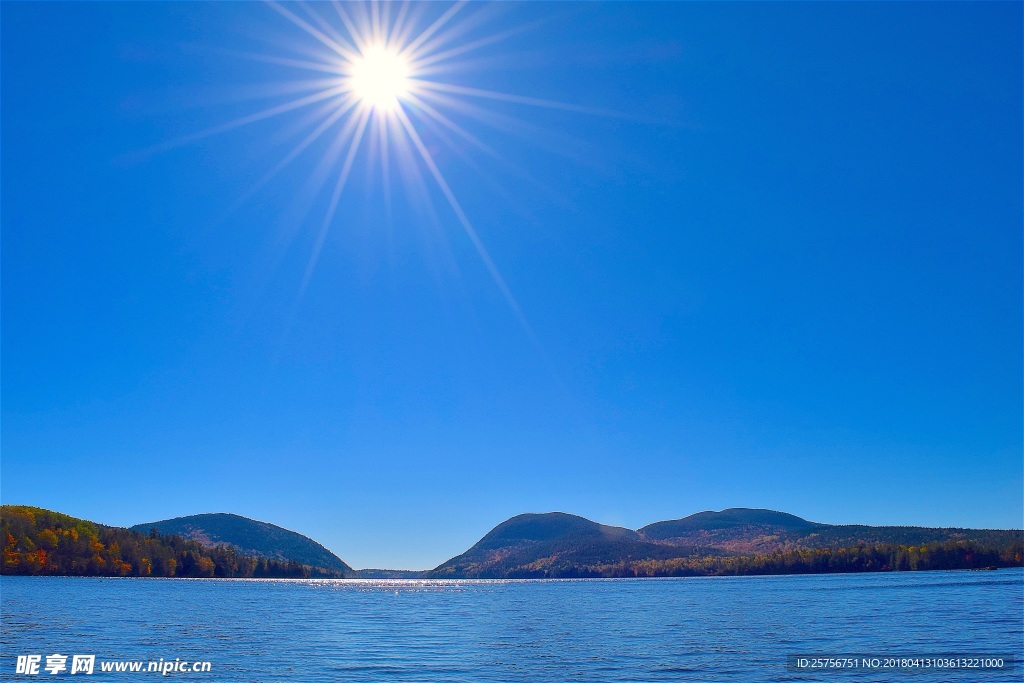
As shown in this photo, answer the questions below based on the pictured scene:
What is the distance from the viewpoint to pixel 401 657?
56.5 meters

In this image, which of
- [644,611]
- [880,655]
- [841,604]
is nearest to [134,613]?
[644,611]

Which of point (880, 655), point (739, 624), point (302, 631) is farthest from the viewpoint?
point (739, 624)

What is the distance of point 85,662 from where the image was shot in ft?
161

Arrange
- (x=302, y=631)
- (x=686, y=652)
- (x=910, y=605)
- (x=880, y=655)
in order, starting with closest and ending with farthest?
(x=880, y=655)
(x=686, y=652)
(x=302, y=631)
(x=910, y=605)

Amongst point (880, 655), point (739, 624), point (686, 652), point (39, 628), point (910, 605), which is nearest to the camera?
point (880, 655)

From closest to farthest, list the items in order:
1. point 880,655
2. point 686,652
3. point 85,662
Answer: point 85,662, point 880,655, point 686,652

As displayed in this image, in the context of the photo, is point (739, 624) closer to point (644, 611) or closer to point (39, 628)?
point (644, 611)

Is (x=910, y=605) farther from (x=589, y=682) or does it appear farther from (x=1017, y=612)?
(x=589, y=682)

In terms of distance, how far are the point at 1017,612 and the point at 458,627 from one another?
69.2 metres

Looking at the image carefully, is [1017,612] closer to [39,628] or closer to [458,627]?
[458,627]

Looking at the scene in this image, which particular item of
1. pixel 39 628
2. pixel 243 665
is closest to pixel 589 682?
pixel 243 665

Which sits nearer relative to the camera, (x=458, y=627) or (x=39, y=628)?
(x=39, y=628)

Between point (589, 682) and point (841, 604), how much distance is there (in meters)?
90.7

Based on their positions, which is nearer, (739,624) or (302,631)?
(302,631)
